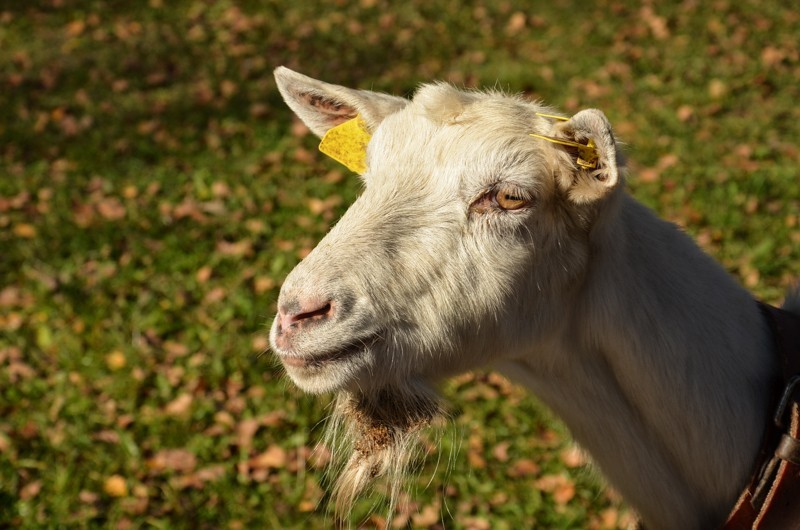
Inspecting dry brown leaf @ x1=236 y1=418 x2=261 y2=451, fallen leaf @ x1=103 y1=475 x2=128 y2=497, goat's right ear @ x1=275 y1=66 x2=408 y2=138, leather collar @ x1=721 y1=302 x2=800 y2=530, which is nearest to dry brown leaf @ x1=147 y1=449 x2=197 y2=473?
fallen leaf @ x1=103 y1=475 x2=128 y2=497

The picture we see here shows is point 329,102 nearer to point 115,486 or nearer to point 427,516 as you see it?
point 427,516

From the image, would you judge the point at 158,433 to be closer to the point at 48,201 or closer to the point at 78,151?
the point at 48,201

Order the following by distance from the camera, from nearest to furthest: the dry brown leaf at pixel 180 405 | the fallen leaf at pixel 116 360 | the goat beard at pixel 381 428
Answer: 1. the goat beard at pixel 381 428
2. the dry brown leaf at pixel 180 405
3. the fallen leaf at pixel 116 360

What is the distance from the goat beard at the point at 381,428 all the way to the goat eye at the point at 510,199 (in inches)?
25.0

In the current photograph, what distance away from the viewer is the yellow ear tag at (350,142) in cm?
296

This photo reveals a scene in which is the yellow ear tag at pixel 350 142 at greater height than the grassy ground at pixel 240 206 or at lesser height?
greater

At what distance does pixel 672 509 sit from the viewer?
2613mm

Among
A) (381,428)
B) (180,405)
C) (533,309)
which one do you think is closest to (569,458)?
(381,428)

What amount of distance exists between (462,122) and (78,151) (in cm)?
648

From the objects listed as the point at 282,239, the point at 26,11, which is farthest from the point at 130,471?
the point at 26,11

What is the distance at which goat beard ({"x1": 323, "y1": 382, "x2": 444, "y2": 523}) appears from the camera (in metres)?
2.61

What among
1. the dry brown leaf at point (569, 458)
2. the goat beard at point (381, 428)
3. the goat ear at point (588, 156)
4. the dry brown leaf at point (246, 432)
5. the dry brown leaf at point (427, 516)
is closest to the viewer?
the goat ear at point (588, 156)

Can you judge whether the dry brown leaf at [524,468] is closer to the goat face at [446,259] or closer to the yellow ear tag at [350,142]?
the goat face at [446,259]

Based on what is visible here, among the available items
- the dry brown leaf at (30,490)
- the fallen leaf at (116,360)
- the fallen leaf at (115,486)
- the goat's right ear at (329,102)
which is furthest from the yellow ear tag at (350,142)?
the fallen leaf at (116,360)
